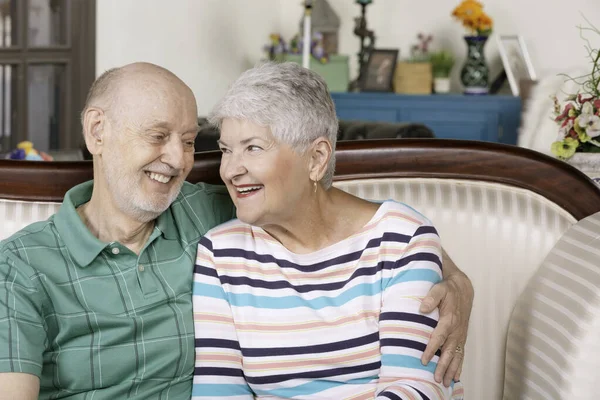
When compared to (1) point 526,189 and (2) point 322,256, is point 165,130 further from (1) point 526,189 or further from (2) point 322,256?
(1) point 526,189

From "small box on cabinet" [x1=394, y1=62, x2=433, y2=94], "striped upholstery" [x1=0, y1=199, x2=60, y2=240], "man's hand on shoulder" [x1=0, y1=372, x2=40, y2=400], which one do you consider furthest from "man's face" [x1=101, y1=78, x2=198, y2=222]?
"small box on cabinet" [x1=394, y1=62, x2=433, y2=94]

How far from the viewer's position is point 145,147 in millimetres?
1673

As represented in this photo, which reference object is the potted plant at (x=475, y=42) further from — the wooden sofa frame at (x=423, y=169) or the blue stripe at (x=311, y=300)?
the blue stripe at (x=311, y=300)


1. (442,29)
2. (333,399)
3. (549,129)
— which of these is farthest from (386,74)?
(333,399)

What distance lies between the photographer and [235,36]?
5.99m

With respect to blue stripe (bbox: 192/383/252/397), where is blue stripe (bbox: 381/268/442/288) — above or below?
Answer: above

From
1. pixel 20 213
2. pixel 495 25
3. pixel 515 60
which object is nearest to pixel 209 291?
pixel 20 213

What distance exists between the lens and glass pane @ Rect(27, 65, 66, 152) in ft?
14.5

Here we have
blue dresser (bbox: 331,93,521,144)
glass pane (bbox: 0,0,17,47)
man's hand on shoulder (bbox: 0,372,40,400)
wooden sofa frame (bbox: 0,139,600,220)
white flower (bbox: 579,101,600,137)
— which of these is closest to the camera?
man's hand on shoulder (bbox: 0,372,40,400)

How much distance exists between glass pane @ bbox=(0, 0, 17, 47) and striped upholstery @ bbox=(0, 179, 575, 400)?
2.59 meters

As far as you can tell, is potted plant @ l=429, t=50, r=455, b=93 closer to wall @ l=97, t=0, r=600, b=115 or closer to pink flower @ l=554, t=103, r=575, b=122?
wall @ l=97, t=0, r=600, b=115

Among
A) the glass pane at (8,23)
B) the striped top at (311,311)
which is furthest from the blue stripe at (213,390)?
the glass pane at (8,23)

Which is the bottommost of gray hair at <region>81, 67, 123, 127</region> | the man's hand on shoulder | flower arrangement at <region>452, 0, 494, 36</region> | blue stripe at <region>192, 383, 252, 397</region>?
blue stripe at <region>192, 383, 252, 397</region>

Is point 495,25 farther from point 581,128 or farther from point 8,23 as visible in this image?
point 581,128
